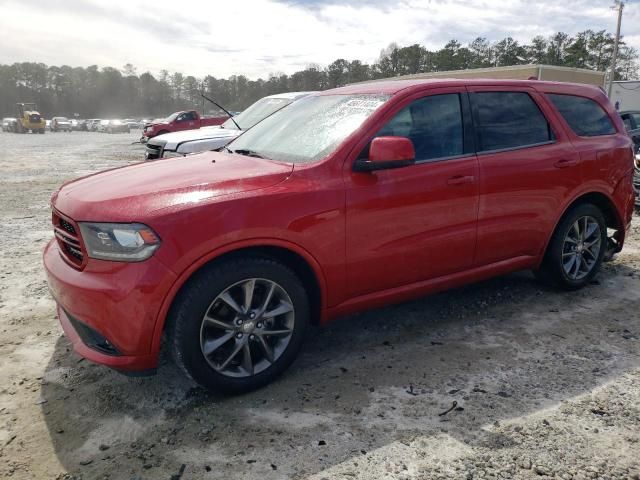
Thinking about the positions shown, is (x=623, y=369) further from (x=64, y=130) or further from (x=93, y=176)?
(x=64, y=130)

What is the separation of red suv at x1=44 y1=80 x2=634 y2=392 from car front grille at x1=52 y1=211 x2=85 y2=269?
0.5 inches

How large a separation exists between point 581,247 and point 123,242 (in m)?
3.84

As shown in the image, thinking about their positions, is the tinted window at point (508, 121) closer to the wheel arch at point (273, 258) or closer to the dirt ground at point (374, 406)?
the dirt ground at point (374, 406)

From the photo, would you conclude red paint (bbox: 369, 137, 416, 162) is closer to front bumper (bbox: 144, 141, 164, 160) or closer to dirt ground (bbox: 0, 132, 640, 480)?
dirt ground (bbox: 0, 132, 640, 480)

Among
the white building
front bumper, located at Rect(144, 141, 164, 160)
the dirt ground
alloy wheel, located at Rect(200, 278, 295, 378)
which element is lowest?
the dirt ground

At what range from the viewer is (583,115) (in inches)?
173

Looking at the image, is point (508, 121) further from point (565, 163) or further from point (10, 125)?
point (10, 125)

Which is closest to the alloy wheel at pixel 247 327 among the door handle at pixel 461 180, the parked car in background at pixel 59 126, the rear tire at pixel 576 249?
the door handle at pixel 461 180

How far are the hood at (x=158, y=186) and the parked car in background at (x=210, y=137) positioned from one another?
4.12 m

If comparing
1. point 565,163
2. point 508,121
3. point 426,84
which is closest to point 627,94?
point 565,163

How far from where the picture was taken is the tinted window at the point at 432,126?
3.38 meters

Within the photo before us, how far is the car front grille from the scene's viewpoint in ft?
9.04

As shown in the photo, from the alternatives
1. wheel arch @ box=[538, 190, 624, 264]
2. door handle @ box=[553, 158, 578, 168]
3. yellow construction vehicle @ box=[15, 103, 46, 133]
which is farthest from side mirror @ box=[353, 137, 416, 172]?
yellow construction vehicle @ box=[15, 103, 46, 133]

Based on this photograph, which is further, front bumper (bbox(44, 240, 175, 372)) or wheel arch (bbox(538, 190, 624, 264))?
wheel arch (bbox(538, 190, 624, 264))
